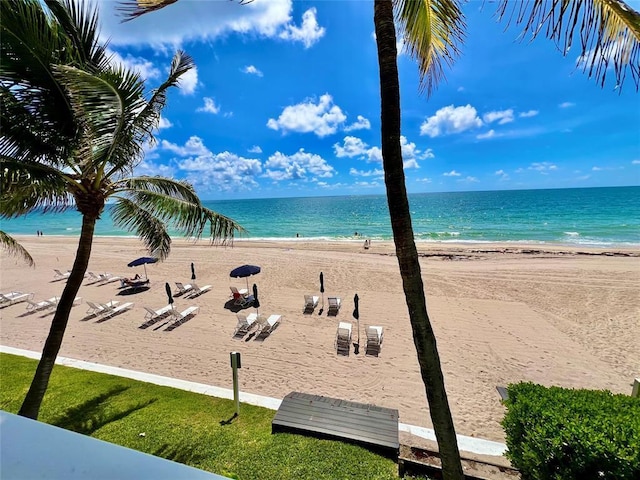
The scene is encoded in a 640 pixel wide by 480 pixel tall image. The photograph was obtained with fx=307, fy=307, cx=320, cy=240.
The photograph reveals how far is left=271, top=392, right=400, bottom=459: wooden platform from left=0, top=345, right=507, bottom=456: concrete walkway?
0.83m

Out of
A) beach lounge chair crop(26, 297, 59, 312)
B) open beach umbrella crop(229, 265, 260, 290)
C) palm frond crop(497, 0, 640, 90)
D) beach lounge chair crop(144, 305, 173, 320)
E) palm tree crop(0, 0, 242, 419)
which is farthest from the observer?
open beach umbrella crop(229, 265, 260, 290)

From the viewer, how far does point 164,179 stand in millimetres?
5828

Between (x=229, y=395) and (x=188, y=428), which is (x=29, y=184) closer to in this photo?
(x=188, y=428)

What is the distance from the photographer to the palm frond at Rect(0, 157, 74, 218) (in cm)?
385

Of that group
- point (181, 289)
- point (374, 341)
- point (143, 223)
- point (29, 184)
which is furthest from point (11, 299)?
point (374, 341)

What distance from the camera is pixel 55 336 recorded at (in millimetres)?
4785

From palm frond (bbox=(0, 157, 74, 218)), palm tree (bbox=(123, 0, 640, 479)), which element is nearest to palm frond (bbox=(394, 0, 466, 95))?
palm tree (bbox=(123, 0, 640, 479))

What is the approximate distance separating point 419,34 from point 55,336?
6.63 m

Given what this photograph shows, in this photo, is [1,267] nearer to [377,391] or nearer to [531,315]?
[377,391]

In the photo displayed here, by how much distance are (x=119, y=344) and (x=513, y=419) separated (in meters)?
10.8

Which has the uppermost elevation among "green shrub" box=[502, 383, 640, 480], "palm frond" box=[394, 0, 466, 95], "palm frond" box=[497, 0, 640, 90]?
"palm frond" box=[394, 0, 466, 95]

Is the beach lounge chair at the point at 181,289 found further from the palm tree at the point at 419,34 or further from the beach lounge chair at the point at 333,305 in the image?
the palm tree at the point at 419,34

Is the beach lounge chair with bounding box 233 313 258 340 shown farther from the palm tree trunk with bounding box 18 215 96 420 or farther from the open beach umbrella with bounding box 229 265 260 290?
the palm tree trunk with bounding box 18 215 96 420

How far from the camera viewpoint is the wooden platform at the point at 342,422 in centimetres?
453
